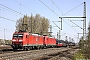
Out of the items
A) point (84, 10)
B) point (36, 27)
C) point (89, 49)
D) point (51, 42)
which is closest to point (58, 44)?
point (51, 42)

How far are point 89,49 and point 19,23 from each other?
66.9 m

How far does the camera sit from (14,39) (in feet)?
120

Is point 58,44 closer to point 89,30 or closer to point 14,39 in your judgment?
point 14,39

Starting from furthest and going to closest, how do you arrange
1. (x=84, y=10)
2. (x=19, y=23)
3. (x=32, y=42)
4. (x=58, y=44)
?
(x=19, y=23) → (x=58, y=44) → (x=32, y=42) → (x=84, y=10)

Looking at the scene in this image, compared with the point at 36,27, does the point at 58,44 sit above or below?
below

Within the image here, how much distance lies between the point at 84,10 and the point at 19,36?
12.4 m

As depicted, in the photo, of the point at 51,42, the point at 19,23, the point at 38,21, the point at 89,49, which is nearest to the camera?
the point at 89,49

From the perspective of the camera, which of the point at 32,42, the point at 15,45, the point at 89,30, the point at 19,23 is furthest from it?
the point at 19,23

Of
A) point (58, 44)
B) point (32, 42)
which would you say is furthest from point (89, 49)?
point (58, 44)

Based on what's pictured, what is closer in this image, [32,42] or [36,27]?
[32,42]

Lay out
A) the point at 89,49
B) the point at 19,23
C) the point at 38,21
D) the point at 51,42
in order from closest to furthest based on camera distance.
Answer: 1. the point at 89,49
2. the point at 51,42
3. the point at 19,23
4. the point at 38,21

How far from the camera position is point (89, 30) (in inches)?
1031

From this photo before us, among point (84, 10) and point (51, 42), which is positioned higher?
point (84, 10)

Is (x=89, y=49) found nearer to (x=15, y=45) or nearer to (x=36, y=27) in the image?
(x=15, y=45)
